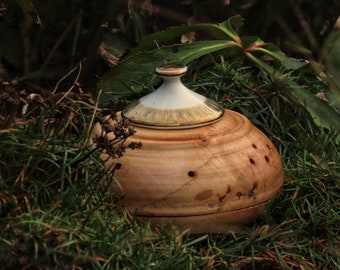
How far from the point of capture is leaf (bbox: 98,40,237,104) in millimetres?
2531

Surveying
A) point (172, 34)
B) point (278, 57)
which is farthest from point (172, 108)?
point (278, 57)

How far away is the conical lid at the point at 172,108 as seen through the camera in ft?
6.92

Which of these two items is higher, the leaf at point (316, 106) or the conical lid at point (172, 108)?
the conical lid at point (172, 108)

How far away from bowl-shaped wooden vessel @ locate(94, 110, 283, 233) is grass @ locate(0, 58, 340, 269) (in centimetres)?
4

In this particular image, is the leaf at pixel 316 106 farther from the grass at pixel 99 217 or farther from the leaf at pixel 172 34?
the leaf at pixel 172 34

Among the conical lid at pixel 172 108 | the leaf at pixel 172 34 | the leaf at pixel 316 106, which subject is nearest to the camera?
the conical lid at pixel 172 108

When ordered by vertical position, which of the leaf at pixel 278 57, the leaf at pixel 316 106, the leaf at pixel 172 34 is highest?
the leaf at pixel 172 34

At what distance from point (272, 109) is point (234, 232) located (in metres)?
0.65

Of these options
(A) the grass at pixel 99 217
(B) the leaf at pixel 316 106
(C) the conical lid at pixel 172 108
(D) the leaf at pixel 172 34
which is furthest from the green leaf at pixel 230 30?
(C) the conical lid at pixel 172 108

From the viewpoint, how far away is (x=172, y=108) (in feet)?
7.01

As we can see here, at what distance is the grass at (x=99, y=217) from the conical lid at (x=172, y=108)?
0.53ft

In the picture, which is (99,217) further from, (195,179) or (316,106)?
(316,106)

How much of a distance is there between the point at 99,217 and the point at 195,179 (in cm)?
30

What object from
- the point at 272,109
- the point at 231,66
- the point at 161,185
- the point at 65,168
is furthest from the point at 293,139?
the point at 65,168
